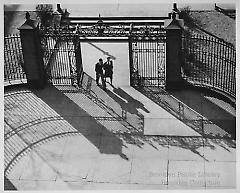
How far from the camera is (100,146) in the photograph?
20.3 metres

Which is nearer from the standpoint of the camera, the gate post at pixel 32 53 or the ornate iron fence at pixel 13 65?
the gate post at pixel 32 53

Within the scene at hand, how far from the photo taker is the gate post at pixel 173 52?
21406 mm

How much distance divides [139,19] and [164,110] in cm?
586

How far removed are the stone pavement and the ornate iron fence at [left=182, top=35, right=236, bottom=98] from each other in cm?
152

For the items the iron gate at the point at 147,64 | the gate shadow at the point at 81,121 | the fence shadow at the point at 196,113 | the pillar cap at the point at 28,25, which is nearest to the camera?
the gate shadow at the point at 81,121

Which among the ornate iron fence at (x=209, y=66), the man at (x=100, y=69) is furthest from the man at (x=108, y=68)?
the ornate iron fence at (x=209, y=66)

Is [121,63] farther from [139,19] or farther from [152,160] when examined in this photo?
[152,160]

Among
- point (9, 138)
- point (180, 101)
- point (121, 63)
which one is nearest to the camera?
point (9, 138)

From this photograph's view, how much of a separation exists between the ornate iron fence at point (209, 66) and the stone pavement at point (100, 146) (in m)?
1.52

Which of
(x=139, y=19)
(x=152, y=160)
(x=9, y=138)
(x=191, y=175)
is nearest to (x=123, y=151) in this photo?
(x=152, y=160)

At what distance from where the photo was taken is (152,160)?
19.7m

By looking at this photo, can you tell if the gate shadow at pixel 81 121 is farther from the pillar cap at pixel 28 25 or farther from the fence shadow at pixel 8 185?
the fence shadow at pixel 8 185

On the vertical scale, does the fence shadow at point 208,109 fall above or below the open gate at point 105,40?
below

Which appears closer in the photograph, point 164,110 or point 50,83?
point 164,110
